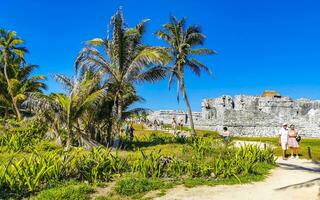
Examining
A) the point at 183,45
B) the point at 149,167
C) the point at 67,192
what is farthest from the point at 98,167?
the point at 183,45

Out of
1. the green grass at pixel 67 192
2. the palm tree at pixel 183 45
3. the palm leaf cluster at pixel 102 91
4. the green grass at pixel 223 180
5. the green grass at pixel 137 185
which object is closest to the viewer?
the green grass at pixel 67 192

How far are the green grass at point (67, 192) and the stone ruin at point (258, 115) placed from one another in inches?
1139

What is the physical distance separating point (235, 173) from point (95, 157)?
3.94 metres

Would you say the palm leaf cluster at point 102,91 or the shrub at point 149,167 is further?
the palm leaf cluster at point 102,91

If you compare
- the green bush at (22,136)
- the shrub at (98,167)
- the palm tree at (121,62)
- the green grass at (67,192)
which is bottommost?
the green grass at (67,192)

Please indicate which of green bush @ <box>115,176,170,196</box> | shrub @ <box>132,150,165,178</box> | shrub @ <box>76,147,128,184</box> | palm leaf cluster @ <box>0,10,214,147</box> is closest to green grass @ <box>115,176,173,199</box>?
green bush @ <box>115,176,170,196</box>

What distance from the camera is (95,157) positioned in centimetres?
1044

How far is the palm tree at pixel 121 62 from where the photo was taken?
1723cm

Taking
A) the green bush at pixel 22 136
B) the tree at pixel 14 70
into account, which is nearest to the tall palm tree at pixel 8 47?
the tree at pixel 14 70

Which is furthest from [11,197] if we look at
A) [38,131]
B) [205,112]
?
[205,112]

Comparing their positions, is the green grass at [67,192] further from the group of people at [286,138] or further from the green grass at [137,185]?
the group of people at [286,138]

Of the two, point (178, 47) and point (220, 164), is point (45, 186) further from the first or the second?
point (178, 47)

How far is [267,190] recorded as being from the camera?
9406 mm

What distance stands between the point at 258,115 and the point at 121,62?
23.4m
